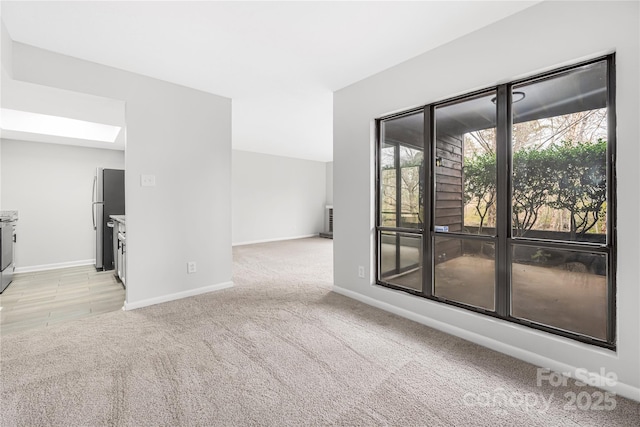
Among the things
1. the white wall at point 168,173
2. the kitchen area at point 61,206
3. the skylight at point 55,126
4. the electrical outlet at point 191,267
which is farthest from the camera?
the skylight at point 55,126

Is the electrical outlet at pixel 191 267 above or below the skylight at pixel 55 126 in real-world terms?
below

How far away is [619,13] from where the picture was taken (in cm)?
164

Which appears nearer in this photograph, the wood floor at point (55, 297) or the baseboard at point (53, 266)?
the wood floor at point (55, 297)

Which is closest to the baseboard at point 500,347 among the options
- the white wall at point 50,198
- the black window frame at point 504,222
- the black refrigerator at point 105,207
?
the black window frame at point 504,222

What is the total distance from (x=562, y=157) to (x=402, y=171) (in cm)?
130

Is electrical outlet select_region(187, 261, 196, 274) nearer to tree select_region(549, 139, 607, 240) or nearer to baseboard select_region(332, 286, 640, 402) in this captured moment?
baseboard select_region(332, 286, 640, 402)

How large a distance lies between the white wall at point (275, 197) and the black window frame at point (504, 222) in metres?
5.03

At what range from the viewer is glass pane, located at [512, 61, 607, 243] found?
1799 millimetres

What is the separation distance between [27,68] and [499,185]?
3977mm

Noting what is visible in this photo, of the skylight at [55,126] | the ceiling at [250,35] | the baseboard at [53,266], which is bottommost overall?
the baseboard at [53,266]

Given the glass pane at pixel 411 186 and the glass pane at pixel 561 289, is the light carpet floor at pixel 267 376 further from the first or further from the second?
the glass pane at pixel 411 186

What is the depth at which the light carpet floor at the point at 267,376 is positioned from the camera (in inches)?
58.6

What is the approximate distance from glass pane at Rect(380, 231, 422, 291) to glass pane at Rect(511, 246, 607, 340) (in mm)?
842

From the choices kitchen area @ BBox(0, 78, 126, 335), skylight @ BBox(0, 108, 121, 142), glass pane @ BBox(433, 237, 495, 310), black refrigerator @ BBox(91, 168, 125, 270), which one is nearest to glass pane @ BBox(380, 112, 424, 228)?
glass pane @ BBox(433, 237, 495, 310)
